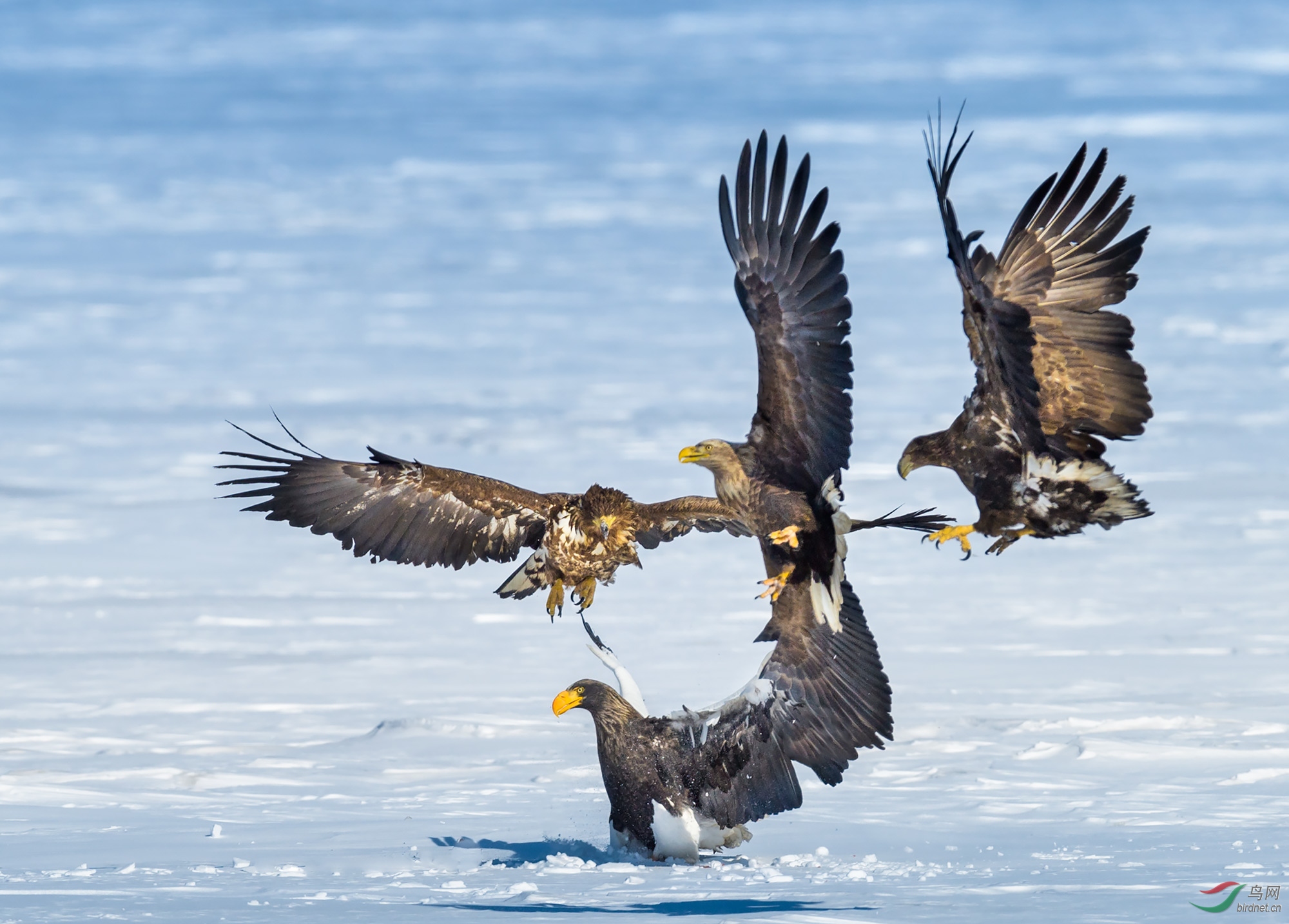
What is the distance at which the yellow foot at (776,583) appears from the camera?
1063 centimetres

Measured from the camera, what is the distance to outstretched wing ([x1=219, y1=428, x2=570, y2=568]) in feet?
39.2

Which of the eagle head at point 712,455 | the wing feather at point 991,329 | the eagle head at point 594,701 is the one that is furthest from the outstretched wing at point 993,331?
the eagle head at point 594,701

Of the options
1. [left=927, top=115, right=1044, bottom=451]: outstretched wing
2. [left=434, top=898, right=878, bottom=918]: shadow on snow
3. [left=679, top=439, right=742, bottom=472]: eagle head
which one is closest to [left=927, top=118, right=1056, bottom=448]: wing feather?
[left=927, top=115, right=1044, bottom=451]: outstretched wing

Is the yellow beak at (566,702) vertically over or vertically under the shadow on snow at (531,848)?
over

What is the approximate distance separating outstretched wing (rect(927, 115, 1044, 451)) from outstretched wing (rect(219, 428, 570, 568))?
10.6 ft

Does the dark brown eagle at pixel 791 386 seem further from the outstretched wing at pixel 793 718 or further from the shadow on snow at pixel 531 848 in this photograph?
the shadow on snow at pixel 531 848

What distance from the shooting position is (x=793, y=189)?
10758 mm

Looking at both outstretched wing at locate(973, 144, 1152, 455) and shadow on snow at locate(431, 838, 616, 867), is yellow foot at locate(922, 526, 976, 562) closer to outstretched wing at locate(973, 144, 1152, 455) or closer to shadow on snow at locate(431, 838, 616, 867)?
outstretched wing at locate(973, 144, 1152, 455)

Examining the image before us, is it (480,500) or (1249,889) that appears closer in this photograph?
(1249,889)

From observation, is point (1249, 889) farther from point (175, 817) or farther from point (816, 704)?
point (175, 817)

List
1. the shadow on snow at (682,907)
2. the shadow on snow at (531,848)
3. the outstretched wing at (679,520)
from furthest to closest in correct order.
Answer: the outstretched wing at (679,520)
the shadow on snow at (531,848)
the shadow on snow at (682,907)

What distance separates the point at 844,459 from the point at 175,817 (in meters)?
5.37

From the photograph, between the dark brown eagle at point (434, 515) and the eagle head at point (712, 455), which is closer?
the eagle head at point (712, 455)

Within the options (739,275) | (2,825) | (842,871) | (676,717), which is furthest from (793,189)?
(2,825)
